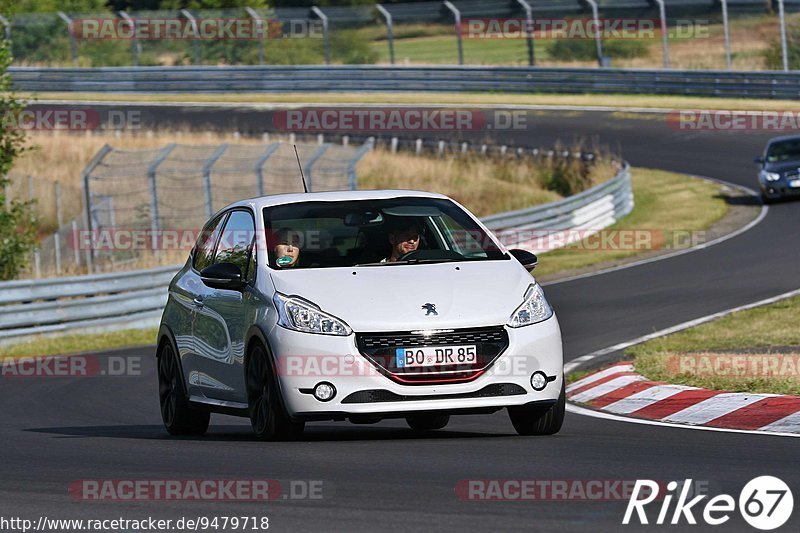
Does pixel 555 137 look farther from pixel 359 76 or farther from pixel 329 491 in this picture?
pixel 329 491

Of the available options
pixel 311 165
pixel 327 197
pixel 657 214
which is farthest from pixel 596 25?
pixel 327 197

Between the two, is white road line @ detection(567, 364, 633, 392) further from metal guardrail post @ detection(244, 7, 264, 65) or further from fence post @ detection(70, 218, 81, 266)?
metal guardrail post @ detection(244, 7, 264, 65)

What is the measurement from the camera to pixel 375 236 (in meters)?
10.2

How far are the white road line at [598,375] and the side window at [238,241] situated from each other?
12.2 ft

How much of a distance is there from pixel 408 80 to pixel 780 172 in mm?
21158

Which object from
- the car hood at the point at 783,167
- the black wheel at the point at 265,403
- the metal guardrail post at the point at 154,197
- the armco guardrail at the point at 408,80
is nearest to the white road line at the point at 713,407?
the black wheel at the point at 265,403

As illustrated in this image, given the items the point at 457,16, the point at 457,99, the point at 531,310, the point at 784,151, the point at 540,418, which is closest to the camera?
the point at 531,310

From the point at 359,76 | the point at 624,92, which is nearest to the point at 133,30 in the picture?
the point at 359,76

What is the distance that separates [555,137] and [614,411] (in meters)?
31.0

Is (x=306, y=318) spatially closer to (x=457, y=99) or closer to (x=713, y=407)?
(x=713, y=407)

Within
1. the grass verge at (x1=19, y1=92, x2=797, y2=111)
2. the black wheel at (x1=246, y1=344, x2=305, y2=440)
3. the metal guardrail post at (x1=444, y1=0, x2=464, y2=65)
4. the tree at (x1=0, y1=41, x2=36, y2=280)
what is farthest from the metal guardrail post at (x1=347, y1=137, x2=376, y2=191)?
the metal guardrail post at (x1=444, y1=0, x2=464, y2=65)

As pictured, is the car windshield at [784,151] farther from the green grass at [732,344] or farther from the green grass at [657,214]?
the green grass at [732,344]

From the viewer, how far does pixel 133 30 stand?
53031mm

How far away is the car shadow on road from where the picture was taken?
9.95 meters
